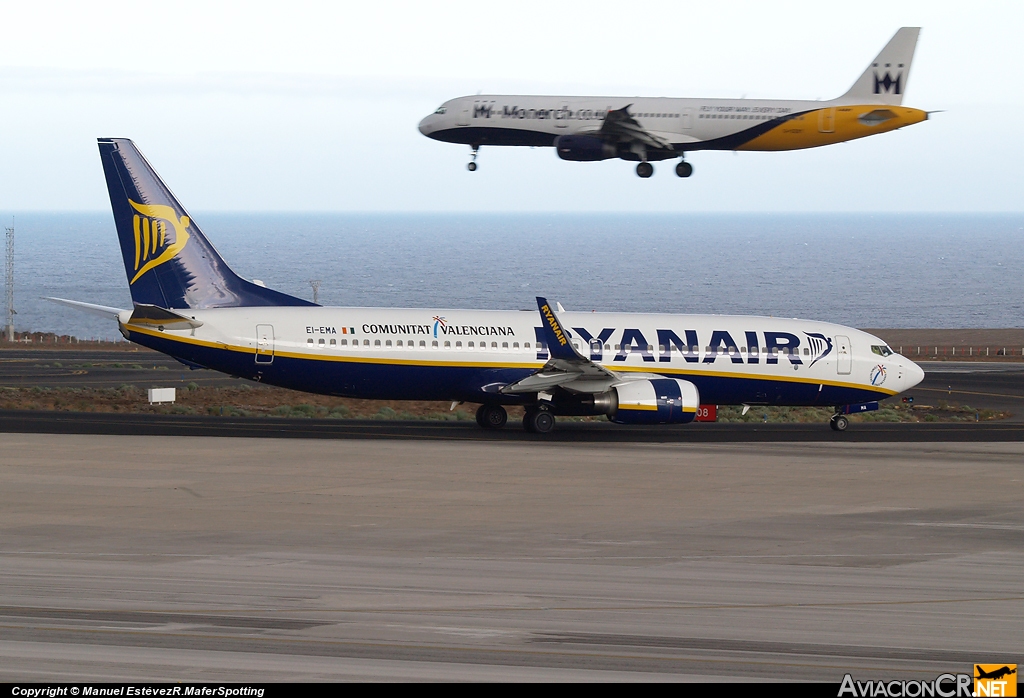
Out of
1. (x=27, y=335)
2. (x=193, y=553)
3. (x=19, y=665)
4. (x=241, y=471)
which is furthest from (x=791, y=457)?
(x=27, y=335)

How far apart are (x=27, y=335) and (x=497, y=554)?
247 feet

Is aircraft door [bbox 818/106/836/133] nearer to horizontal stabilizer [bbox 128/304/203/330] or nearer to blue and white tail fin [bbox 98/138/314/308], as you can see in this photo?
blue and white tail fin [bbox 98/138/314/308]

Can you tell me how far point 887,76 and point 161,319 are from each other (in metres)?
21.9

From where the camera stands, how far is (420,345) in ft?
125

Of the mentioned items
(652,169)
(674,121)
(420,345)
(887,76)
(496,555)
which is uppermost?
(887,76)

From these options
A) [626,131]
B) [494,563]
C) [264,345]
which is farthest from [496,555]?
[264,345]

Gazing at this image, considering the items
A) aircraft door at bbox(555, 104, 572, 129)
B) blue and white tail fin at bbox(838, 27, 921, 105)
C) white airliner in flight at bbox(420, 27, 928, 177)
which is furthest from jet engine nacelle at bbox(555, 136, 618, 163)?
blue and white tail fin at bbox(838, 27, 921, 105)

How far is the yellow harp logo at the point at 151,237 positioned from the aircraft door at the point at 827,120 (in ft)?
63.7

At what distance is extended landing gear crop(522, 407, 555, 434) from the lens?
38.8 meters

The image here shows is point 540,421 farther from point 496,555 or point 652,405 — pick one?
point 496,555

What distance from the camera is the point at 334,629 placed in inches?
612

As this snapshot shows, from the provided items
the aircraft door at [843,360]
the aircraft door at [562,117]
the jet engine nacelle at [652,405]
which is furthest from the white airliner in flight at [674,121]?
the aircraft door at [843,360]

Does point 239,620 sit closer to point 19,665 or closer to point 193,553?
point 19,665

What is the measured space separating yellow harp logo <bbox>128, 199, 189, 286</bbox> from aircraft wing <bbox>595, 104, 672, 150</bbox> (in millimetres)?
14606
